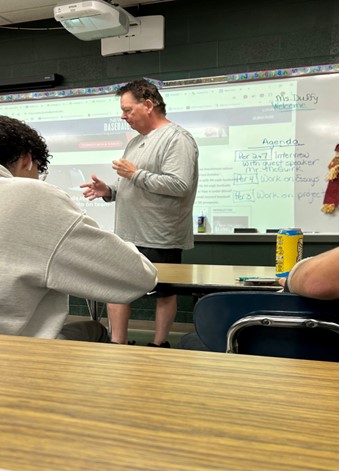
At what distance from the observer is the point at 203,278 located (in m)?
1.41

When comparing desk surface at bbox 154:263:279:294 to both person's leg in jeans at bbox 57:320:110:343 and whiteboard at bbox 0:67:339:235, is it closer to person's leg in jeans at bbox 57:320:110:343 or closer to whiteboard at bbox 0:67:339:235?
person's leg in jeans at bbox 57:320:110:343

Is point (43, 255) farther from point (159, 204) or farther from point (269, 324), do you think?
point (159, 204)

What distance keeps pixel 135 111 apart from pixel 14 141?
133 centimetres

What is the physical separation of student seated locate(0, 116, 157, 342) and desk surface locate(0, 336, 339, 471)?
365mm

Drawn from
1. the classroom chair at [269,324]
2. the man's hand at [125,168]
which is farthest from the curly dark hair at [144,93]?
the classroom chair at [269,324]

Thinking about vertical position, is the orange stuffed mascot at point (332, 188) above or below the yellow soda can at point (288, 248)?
above

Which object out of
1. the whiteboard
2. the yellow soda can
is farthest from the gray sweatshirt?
the whiteboard

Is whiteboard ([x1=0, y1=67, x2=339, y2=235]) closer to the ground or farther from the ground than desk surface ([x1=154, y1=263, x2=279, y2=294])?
farther from the ground

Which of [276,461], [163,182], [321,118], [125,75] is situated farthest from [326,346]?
[125,75]

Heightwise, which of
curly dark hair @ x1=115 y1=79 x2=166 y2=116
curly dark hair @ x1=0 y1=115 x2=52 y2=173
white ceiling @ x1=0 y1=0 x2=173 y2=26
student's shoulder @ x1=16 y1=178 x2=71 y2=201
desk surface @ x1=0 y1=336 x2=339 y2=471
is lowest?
desk surface @ x1=0 y1=336 x2=339 y2=471

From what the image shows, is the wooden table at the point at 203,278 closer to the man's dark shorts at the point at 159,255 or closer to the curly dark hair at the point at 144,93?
the man's dark shorts at the point at 159,255

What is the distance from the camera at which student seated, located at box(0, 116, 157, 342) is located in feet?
2.73

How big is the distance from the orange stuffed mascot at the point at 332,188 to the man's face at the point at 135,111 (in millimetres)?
1433

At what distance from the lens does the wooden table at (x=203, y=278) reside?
1.26 m
